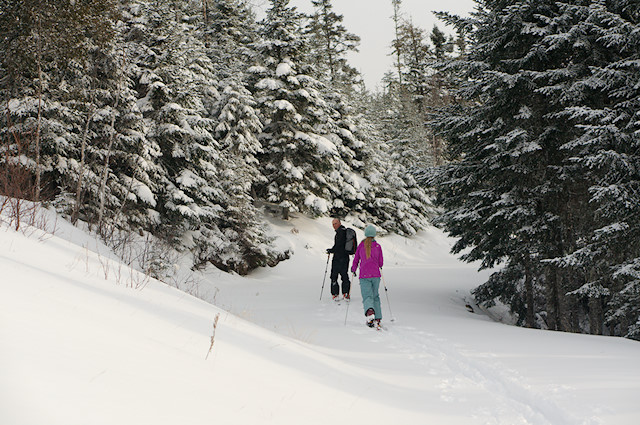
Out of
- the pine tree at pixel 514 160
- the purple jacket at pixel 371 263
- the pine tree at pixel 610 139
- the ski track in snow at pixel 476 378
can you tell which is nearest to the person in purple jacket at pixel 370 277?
the purple jacket at pixel 371 263

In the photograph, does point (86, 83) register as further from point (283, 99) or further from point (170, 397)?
point (170, 397)

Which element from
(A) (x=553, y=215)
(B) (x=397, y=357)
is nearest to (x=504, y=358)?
(B) (x=397, y=357)

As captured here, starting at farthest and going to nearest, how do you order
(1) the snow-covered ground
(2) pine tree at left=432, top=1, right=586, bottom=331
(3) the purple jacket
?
1. (2) pine tree at left=432, top=1, right=586, bottom=331
2. (3) the purple jacket
3. (1) the snow-covered ground

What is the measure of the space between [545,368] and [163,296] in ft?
15.7

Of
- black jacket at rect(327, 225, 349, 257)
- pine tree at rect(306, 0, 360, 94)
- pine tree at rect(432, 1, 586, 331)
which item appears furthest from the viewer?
pine tree at rect(306, 0, 360, 94)

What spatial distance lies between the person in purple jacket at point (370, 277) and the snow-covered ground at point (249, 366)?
1.42 ft

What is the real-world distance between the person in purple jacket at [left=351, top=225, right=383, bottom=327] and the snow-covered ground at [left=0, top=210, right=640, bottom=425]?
433mm

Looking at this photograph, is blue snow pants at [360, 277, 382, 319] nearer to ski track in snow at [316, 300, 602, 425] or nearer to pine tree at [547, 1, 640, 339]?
ski track in snow at [316, 300, 602, 425]

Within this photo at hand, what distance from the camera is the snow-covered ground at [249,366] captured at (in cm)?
206

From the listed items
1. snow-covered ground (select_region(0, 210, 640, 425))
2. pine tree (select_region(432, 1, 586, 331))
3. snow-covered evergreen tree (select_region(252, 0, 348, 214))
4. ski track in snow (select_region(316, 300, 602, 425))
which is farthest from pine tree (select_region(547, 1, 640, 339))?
snow-covered evergreen tree (select_region(252, 0, 348, 214))

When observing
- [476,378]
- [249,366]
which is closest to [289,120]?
[476,378]

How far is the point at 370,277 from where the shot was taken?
8.20 meters

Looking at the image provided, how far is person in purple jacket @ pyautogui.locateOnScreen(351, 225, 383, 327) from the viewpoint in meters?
8.00

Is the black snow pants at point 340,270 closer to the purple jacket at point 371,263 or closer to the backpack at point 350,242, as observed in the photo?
the backpack at point 350,242
